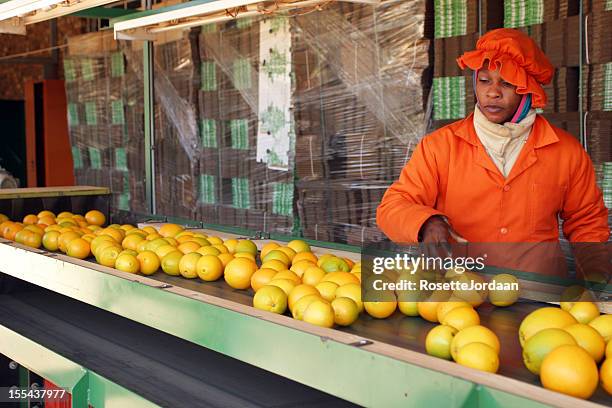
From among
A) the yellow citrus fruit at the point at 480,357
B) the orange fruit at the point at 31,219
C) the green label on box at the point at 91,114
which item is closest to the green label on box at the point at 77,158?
the green label on box at the point at 91,114

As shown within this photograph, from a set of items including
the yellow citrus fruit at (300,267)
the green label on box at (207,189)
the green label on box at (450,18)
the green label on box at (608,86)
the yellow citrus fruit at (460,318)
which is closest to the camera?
the yellow citrus fruit at (460,318)

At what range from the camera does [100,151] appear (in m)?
9.83

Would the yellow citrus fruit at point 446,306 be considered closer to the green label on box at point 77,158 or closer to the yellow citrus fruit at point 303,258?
the yellow citrus fruit at point 303,258

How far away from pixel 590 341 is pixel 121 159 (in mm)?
8142

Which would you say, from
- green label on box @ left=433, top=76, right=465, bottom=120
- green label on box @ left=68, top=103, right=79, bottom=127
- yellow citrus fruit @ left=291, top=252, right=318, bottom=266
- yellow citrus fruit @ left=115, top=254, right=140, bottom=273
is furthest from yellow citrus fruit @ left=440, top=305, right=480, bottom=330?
green label on box @ left=68, top=103, right=79, bottom=127

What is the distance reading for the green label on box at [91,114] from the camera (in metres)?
9.89

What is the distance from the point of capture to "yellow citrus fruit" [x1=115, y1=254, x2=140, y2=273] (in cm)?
285

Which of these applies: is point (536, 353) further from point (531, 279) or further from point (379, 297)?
point (531, 279)

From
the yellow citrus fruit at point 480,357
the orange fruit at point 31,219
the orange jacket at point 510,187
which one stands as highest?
the orange jacket at point 510,187

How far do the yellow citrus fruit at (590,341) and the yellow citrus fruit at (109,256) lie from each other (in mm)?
1787

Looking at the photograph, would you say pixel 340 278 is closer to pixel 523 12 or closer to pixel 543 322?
pixel 543 322

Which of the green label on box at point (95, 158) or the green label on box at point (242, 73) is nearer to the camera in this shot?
the green label on box at point (242, 73)

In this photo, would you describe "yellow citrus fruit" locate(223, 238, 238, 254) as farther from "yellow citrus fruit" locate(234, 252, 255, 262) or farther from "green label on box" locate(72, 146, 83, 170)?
"green label on box" locate(72, 146, 83, 170)

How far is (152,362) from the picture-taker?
120 inches
